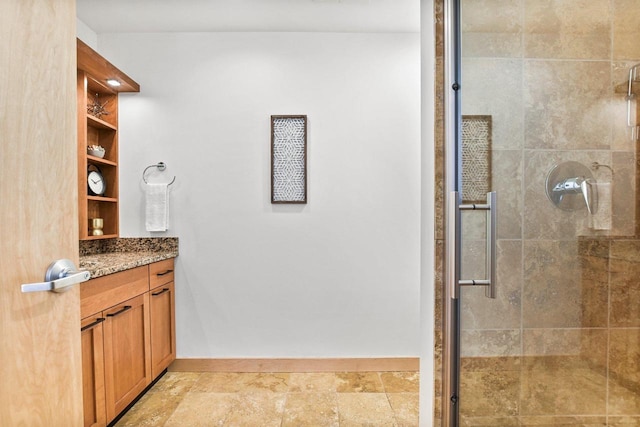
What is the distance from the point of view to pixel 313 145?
254 centimetres

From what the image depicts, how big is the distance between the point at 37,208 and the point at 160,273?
1.62 m

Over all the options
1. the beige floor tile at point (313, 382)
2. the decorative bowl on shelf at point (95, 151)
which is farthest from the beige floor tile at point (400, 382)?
the decorative bowl on shelf at point (95, 151)

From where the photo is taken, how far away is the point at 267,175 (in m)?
2.54

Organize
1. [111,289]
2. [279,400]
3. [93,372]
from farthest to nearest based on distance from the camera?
[279,400]
[111,289]
[93,372]

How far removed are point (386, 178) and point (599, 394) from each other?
1.81 metres

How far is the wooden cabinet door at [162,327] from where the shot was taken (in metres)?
2.21

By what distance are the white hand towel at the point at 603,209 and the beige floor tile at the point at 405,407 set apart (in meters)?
1.57

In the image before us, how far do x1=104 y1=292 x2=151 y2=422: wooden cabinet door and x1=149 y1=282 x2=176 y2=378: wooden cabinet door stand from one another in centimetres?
7

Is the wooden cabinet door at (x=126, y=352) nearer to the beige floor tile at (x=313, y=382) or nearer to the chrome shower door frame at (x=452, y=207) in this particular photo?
the beige floor tile at (x=313, y=382)

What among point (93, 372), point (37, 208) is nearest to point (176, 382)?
point (93, 372)

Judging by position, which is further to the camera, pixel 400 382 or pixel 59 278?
pixel 400 382

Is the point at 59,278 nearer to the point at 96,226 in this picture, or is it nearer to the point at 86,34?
the point at 96,226

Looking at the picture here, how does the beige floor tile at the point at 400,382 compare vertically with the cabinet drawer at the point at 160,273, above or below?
below

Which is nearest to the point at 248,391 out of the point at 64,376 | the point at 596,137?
the point at 64,376
